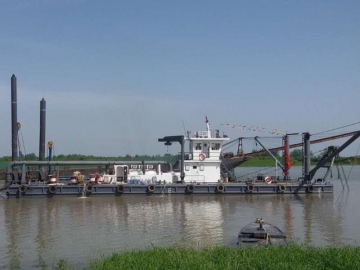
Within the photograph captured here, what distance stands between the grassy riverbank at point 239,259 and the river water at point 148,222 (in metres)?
2.35

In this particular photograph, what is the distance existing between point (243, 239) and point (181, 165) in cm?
1734

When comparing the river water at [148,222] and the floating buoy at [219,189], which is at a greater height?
the floating buoy at [219,189]

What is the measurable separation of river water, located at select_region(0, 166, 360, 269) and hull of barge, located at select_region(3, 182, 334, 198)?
0.50m

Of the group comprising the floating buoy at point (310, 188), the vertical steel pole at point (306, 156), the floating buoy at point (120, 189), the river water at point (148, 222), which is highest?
the vertical steel pole at point (306, 156)

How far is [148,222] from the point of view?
20.2m

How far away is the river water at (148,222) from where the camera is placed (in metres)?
14.9

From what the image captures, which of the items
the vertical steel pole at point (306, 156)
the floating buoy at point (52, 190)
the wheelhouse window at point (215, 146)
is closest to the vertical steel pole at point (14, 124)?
the floating buoy at point (52, 190)

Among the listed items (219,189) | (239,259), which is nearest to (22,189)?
→ (219,189)

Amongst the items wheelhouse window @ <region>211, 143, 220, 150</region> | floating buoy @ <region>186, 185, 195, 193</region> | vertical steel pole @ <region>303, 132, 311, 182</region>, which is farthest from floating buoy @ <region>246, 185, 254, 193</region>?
vertical steel pole @ <region>303, 132, 311, 182</region>

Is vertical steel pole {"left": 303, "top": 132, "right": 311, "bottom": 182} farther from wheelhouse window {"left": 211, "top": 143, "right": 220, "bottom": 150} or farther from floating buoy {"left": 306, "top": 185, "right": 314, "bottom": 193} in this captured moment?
wheelhouse window {"left": 211, "top": 143, "right": 220, "bottom": 150}

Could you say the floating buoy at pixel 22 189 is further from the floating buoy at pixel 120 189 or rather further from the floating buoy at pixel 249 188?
the floating buoy at pixel 249 188

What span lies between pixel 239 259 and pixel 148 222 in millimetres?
10315

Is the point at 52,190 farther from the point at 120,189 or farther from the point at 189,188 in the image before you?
the point at 189,188

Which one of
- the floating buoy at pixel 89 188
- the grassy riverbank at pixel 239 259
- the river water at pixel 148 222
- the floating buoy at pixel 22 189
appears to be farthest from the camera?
the floating buoy at pixel 89 188
